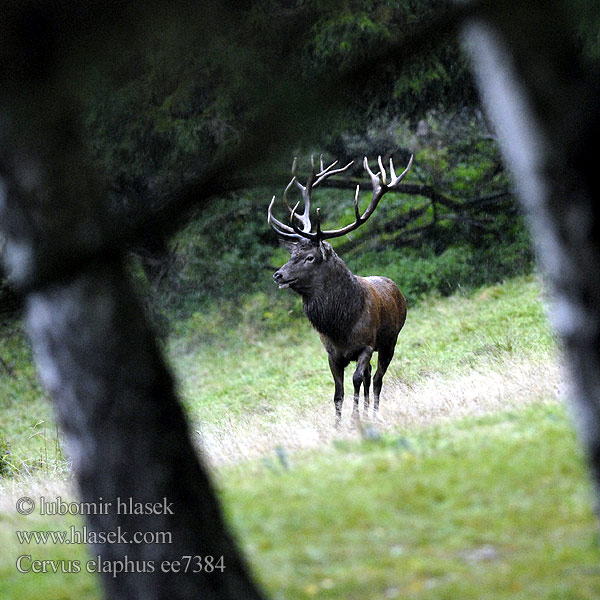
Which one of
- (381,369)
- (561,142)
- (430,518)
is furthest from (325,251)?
(561,142)

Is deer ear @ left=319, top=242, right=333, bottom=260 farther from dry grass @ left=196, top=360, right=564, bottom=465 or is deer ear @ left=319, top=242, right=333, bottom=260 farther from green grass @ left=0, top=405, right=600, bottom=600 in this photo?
green grass @ left=0, top=405, right=600, bottom=600

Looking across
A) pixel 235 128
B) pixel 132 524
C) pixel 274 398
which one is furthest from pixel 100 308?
pixel 235 128

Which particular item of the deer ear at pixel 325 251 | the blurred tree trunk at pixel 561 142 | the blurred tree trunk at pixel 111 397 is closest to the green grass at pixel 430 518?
the blurred tree trunk at pixel 111 397

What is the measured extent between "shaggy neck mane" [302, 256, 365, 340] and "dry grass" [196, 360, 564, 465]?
1.02 meters

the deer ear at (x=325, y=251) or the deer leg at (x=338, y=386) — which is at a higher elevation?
the deer ear at (x=325, y=251)

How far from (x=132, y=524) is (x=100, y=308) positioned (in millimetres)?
952

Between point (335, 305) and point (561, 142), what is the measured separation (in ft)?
24.1

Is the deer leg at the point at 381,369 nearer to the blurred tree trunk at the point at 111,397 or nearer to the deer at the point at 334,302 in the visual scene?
the deer at the point at 334,302

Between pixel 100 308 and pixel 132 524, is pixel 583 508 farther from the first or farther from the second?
pixel 100 308

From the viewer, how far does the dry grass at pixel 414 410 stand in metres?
8.51

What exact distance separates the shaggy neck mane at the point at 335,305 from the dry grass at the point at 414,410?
40.0 inches

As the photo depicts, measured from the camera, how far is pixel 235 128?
64.1 feet

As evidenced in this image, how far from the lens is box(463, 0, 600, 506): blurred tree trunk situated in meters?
3.33

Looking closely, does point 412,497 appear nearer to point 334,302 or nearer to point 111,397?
point 111,397
